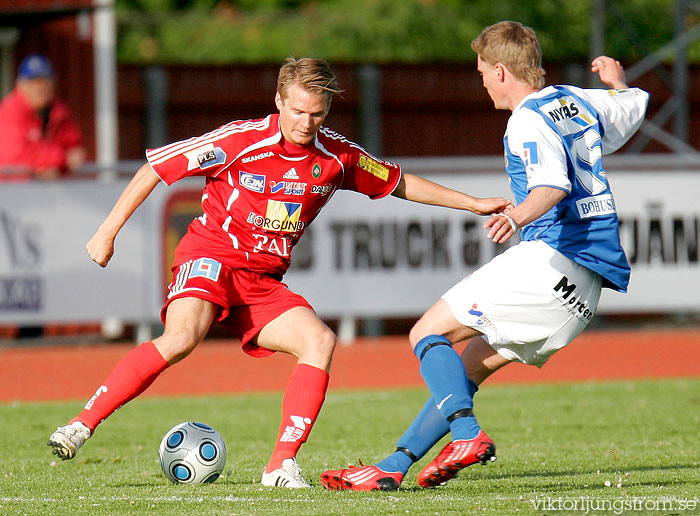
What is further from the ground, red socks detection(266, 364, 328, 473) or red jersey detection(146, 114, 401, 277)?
red jersey detection(146, 114, 401, 277)

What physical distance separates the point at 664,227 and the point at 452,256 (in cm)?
218

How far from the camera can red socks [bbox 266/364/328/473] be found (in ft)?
18.2

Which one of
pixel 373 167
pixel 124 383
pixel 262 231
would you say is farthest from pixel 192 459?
pixel 373 167

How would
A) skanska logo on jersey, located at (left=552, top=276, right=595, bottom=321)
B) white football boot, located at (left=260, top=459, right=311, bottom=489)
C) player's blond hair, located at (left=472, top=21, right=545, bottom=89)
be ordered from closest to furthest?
skanska logo on jersey, located at (left=552, top=276, right=595, bottom=321) → player's blond hair, located at (left=472, top=21, right=545, bottom=89) → white football boot, located at (left=260, top=459, right=311, bottom=489)

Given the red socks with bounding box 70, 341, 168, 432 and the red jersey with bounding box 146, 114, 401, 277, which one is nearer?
the red socks with bounding box 70, 341, 168, 432

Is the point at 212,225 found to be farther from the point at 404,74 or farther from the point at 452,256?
the point at 404,74

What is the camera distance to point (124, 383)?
5.51 metres

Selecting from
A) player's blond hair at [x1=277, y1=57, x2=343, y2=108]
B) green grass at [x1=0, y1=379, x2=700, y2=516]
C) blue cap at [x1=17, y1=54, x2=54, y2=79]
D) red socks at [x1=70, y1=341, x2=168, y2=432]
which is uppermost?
blue cap at [x1=17, y1=54, x2=54, y2=79]

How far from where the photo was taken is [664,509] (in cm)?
462

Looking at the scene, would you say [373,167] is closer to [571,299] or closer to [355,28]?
[571,299]

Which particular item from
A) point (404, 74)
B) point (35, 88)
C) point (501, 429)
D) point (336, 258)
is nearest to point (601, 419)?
point (501, 429)

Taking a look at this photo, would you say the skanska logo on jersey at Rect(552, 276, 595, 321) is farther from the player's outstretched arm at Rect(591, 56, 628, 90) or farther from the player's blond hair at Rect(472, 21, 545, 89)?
the player's outstretched arm at Rect(591, 56, 628, 90)

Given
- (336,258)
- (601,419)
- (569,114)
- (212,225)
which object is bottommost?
(601,419)

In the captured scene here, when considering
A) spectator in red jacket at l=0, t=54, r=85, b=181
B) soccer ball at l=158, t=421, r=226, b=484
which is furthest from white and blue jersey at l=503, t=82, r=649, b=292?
spectator in red jacket at l=0, t=54, r=85, b=181
